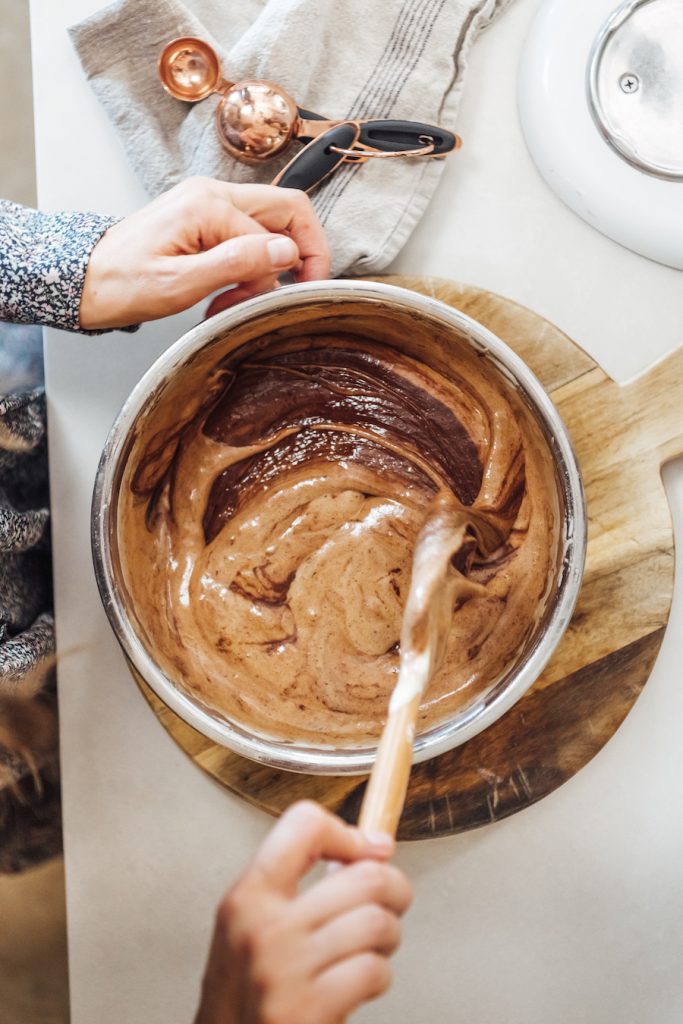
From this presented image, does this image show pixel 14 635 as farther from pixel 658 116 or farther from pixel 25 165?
pixel 658 116

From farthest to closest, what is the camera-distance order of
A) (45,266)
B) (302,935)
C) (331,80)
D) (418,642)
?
1. (331,80)
2. (45,266)
3. (418,642)
4. (302,935)

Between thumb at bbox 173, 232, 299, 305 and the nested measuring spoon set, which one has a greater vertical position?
Answer: the nested measuring spoon set

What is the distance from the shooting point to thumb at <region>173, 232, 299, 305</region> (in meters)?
0.73

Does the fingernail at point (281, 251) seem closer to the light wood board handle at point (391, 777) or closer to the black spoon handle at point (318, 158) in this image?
the black spoon handle at point (318, 158)

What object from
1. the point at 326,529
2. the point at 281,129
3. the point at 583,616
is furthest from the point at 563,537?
the point at 281,129

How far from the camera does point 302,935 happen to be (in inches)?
18.7

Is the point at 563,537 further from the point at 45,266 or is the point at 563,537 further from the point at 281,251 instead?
the point at 45,266

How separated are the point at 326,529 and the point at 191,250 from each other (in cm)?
31

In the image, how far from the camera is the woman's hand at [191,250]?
735mm

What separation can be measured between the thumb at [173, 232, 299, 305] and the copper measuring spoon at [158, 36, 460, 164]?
15 centimetres

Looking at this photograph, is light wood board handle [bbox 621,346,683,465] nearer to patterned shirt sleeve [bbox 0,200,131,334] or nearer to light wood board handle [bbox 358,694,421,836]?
light wood board handle [bbox 358,694,421,836]

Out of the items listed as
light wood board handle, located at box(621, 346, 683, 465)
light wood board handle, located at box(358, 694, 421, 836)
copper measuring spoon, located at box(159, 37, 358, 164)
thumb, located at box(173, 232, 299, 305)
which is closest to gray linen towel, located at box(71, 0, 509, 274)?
copper measuring spoon, located at box(159, 37, 358, 164)

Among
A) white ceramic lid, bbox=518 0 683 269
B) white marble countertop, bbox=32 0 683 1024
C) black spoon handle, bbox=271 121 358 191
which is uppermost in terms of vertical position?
white ceramic lid, bbox=518 0 683 269

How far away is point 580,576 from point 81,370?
1.84 feet
